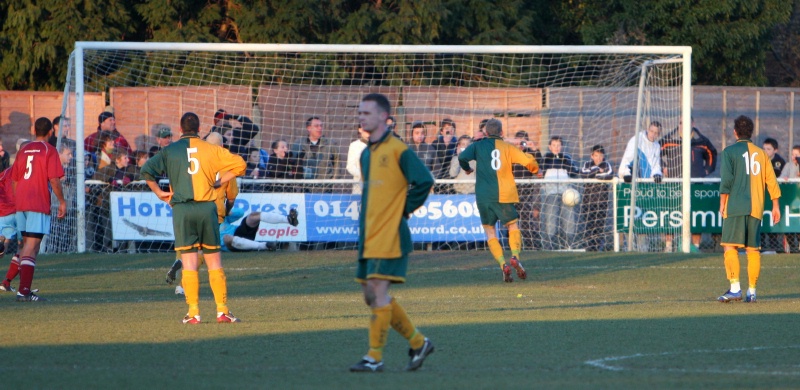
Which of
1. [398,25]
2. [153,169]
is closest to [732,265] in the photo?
[153,169]

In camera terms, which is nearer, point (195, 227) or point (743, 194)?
point (195, 227)

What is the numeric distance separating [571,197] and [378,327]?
12440 mm

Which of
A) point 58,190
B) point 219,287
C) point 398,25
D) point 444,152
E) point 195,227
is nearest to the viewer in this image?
point 195,227

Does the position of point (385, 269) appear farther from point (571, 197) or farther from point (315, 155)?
point (315, 155)

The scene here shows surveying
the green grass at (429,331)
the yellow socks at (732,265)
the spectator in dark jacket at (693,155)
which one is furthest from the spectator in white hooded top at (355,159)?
the yellow socks at (732,265)

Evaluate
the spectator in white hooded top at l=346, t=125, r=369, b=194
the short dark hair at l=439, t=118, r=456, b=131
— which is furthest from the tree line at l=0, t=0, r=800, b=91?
the spectator in white hooded top at l=346, t=125, r=369, b=194

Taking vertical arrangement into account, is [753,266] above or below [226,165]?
below

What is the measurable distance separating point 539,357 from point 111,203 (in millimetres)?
12072

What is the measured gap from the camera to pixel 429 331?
951 centimetres

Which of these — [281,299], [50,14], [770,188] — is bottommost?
[281,299]

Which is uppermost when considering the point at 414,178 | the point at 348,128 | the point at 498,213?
the point at 348,128

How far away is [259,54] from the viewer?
21.6 metres

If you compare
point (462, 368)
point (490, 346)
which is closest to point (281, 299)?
point (490, 346)

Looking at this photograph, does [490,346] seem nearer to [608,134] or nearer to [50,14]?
[608,134]
